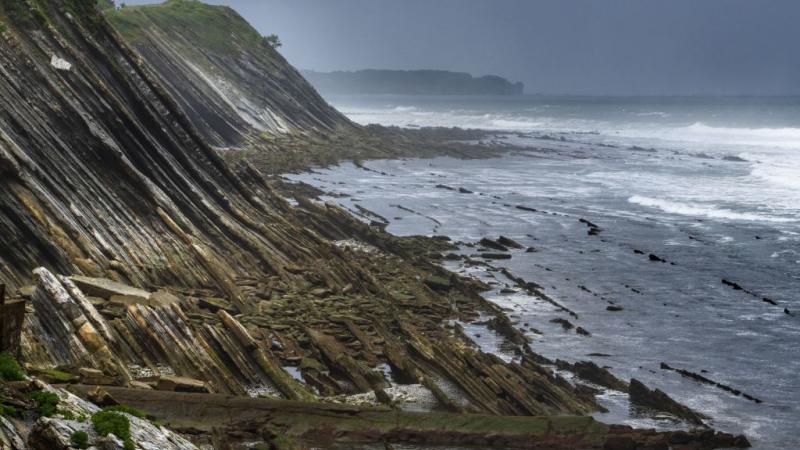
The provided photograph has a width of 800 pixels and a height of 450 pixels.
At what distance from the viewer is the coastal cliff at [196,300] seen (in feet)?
60.5

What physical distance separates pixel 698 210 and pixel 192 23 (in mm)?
68700

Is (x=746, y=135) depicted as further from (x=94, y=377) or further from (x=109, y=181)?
(x=94, y=377)

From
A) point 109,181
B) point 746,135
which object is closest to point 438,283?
point 109,181

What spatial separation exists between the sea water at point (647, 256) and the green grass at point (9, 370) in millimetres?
14260

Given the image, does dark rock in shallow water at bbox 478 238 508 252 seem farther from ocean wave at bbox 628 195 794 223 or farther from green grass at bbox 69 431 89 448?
green grass at bbox 69 431 89 448

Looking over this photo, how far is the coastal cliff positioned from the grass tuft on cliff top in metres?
55.5

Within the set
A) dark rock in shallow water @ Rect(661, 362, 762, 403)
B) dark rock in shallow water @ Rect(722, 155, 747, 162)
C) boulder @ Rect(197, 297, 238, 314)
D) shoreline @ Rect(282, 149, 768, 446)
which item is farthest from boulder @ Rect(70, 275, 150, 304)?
dark rock in shallow water @ Rect(722, 155, 747, 162)

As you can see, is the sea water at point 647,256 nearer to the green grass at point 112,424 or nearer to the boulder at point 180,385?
the boulder at point 180,385

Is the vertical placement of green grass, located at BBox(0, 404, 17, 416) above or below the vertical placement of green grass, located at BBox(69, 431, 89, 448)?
above

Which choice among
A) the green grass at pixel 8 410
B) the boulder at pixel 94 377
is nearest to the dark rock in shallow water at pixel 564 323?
the boulder at pixel 94 377

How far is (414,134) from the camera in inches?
4902

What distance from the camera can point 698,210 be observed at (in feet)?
198

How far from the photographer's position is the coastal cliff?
60.5 feet

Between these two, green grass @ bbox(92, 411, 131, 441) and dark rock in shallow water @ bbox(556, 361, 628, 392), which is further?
dark rock in shallow water @ bbox(556, 361, 628, 392)
